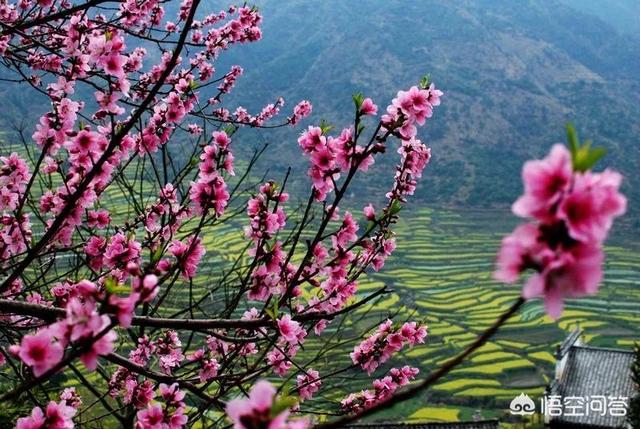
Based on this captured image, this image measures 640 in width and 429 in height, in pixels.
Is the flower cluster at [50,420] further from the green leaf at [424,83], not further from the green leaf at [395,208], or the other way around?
the green leaf at [424,83]

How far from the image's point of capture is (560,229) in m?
1.13

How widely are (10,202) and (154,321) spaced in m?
1.53

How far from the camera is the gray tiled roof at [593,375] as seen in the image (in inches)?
884

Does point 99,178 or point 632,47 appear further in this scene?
point 632,47

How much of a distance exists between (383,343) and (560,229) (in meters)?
2.98

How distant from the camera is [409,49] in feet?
418

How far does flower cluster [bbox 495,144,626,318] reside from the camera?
1099 millimetres

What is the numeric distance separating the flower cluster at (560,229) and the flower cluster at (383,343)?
9.21 ft

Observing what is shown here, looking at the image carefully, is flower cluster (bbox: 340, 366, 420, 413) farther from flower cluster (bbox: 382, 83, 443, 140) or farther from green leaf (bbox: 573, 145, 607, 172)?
green leaf (bbox: 573, 145, 607, 172)

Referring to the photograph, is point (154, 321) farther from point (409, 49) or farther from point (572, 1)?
point (572, 1)

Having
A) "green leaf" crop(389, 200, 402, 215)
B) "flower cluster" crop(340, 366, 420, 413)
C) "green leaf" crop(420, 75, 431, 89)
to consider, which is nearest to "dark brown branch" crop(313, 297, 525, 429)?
"green leaf" crop(420, 75, 431, 89)

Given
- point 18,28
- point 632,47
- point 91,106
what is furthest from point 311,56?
point 18,28

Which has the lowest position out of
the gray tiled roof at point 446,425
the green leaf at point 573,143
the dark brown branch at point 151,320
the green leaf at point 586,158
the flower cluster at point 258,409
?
the flower cluster at point 258,409

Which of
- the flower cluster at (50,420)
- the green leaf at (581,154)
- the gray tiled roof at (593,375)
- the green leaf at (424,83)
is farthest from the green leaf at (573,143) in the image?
the gray tiled roof at (593,375)
